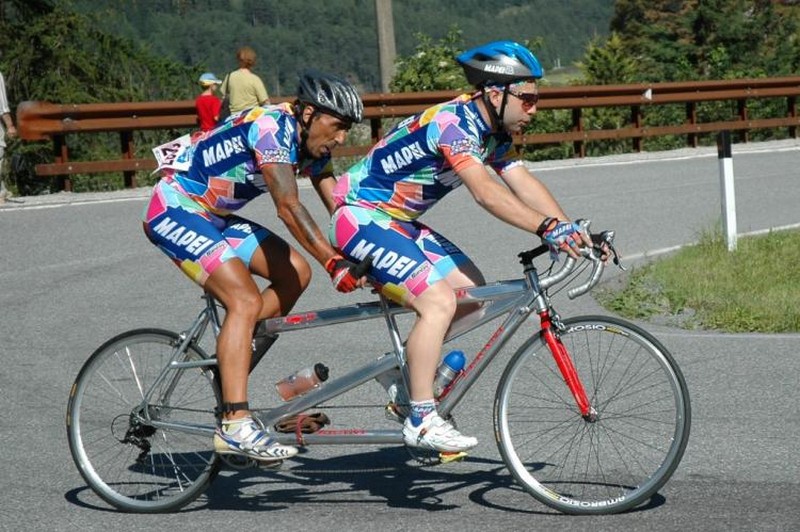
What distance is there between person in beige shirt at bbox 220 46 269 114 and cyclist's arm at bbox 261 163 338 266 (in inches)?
498

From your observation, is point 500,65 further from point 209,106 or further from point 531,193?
point 209,106

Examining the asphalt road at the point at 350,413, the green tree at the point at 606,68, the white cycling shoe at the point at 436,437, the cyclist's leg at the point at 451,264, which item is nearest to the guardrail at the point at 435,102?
the asphalt road at the point at 350,413

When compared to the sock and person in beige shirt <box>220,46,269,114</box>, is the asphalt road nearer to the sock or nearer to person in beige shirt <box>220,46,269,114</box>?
the sock

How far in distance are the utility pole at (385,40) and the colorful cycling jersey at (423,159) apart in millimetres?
19154

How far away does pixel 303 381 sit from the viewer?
6391 mm

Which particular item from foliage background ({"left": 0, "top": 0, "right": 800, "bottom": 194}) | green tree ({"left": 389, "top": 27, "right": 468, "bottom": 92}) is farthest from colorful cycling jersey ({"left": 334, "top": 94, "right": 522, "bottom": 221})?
green tree ({"left": 389, "top": 27, "right": 468, "bottom": 92})

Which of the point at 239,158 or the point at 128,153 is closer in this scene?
the point at 239,158

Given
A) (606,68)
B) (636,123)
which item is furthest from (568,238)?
(606,68)

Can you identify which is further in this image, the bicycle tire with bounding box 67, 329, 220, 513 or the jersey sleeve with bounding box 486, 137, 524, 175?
the bicycle tire with bounding box 67, 329, 220, 513

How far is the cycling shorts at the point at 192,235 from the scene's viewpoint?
20.8 ft

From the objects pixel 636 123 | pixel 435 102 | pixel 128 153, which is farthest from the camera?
pixel 636 123

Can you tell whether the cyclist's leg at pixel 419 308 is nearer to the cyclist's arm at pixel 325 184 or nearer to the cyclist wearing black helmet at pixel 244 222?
the cyclist wearing black helmet at pixel 244 222

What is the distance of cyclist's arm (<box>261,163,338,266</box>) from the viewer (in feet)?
19.9

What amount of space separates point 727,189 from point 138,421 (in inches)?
285
